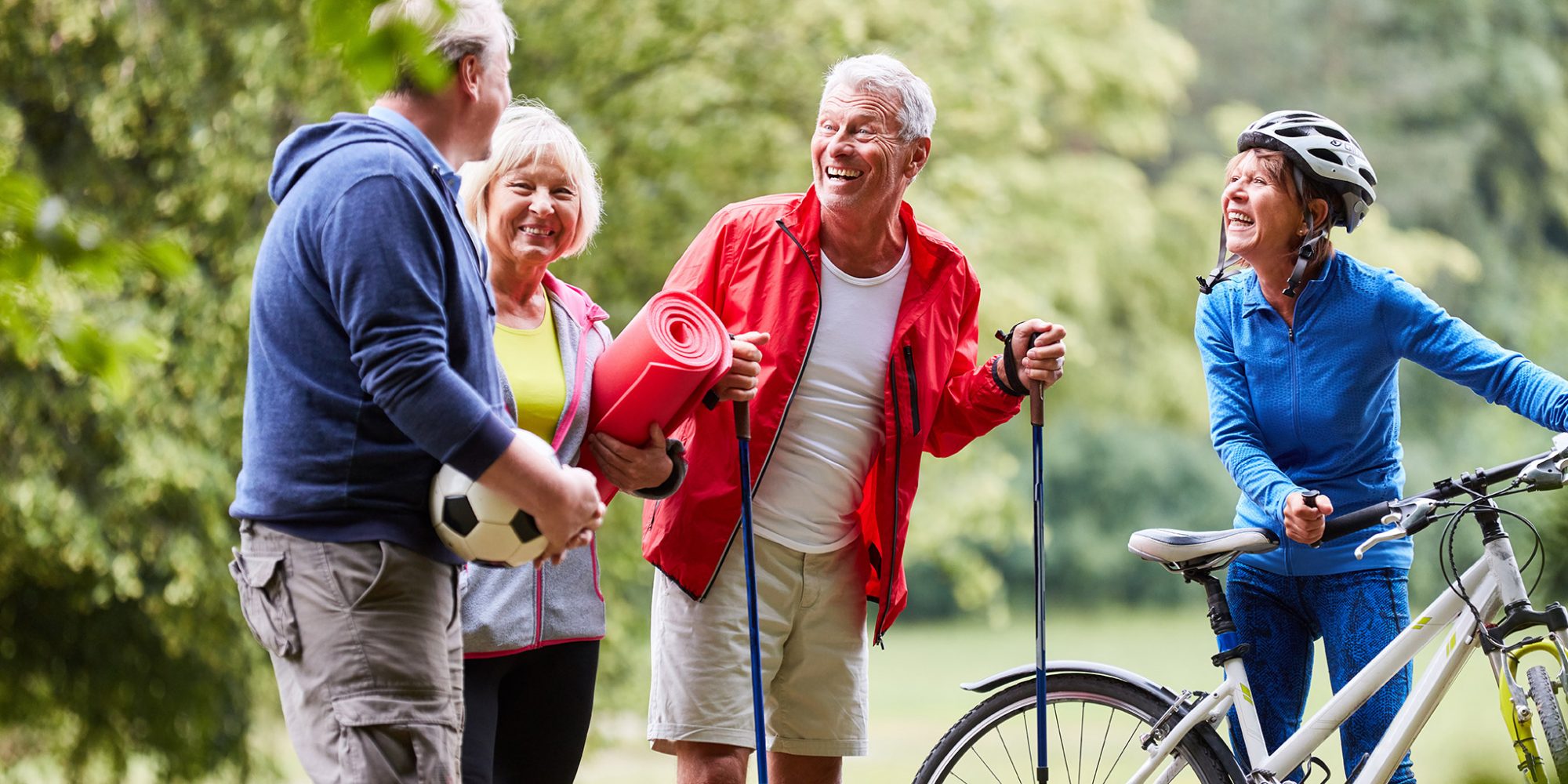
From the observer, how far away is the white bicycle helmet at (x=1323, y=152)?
2.89 metres

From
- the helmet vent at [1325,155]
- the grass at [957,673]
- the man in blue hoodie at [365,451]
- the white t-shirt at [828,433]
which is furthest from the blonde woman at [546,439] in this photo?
the grass at [957,673]

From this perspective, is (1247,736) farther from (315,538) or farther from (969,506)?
(969,506)

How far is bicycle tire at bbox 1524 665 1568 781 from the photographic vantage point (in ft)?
8.36

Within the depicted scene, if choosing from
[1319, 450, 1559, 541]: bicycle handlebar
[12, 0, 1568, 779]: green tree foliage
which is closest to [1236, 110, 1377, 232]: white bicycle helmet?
[1319, 450, 1559, 541]: bicycle handlebar

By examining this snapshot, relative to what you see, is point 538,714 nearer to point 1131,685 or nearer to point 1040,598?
point 1040,598

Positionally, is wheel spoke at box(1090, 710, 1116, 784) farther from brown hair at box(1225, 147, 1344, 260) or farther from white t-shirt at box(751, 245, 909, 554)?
brown hair at box(1225, 147, 1344, 260)

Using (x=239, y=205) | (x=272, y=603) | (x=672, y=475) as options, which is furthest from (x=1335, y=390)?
(x=239, y=205)

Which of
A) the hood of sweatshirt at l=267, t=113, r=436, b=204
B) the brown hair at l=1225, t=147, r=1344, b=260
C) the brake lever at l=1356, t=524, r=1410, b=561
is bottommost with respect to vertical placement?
the brake lever at l=1356, t=524, r=1410, b=561

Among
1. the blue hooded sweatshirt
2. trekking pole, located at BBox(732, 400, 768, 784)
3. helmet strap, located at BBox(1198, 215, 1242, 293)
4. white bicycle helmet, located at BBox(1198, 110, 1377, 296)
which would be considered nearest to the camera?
the blue hooded sweatshirt

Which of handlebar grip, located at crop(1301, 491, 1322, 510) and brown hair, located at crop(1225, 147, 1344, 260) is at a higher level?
brown hair, located at crop(1225, 147, 1344, 260)

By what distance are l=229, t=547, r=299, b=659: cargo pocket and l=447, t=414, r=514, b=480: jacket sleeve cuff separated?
0.28 meters

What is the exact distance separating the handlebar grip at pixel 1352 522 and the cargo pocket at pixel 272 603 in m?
1.77

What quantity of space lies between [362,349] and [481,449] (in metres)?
0.19

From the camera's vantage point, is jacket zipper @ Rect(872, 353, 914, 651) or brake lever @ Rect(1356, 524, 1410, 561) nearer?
brake lever @ Rect(1356, 524, 1410, 561)
